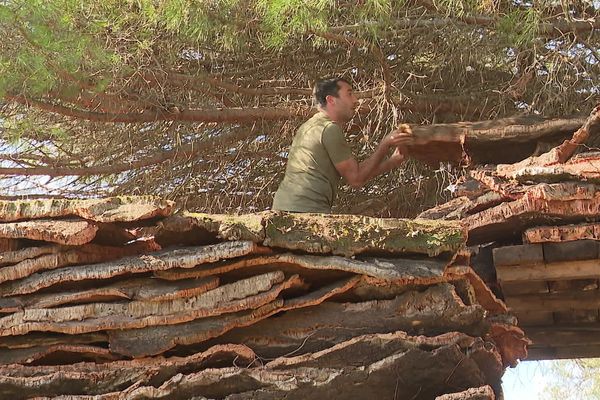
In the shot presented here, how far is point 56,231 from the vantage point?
359cm

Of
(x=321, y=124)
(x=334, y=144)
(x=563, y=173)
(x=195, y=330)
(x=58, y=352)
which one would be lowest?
(x=58, y=352)

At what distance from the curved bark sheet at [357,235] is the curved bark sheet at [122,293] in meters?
0.34

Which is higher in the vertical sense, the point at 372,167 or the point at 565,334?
the point at 372,167

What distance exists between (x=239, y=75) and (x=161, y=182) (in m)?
0.91

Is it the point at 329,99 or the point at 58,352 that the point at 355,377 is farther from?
the point at 329,99

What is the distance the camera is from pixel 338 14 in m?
5.07

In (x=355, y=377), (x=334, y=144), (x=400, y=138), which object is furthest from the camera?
(x=334, y=144)

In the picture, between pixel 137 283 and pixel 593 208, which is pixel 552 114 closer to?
pixel 593 208

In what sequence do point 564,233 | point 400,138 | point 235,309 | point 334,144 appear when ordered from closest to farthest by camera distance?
point 235,309
point 564,233
point 400,138
point 334,144

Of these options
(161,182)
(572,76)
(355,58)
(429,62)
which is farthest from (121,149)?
(572,76)

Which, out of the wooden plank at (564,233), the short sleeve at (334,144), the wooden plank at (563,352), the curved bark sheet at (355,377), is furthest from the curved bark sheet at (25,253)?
the wooden plank at (563,352)

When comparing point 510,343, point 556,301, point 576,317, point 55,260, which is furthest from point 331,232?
point 576,317

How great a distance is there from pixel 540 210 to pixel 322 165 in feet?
4.21

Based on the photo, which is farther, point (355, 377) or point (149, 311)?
point (149, 311)
